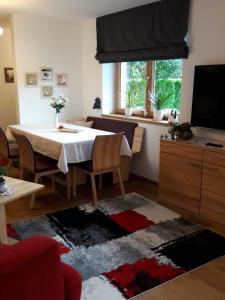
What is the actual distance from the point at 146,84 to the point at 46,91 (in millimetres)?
1693

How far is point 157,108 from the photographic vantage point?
419 cm

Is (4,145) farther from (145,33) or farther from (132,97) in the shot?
(145,33)

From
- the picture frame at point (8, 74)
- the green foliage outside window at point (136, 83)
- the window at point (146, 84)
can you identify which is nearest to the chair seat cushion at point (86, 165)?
the window at point (146, 84)

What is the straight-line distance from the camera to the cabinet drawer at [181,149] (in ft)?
10.1

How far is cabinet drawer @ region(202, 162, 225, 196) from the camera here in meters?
2.88

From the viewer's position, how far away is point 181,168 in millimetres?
3273

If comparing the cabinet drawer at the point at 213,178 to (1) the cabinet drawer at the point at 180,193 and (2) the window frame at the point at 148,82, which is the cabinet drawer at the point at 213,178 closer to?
(1) the cabinet drawer at the point at 180,193

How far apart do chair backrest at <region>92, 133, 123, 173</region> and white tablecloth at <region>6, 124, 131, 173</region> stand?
0.62 ft

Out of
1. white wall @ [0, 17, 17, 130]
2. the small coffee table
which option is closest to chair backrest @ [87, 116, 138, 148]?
white wall @ [0, 17, 17, 130]

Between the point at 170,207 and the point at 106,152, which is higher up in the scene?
the point at 106,152

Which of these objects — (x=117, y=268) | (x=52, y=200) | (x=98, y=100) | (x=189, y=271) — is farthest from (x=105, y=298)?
(x=98, y=100)

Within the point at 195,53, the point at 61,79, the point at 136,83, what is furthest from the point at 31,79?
the point at 195,53

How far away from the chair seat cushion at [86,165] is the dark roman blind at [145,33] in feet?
5.24

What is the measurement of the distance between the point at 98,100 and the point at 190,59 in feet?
6.34
